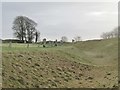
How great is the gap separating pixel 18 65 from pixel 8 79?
3441mm

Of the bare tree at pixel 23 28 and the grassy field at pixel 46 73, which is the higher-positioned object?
the bare tree at pixel 23 28

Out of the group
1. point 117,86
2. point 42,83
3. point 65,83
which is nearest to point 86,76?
point 65,83

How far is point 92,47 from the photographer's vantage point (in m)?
52.8

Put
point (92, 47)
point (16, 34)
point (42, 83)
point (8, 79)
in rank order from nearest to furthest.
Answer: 1. point (8, 79)
2. point (42, 83)
3. point (92, 47)
4. point (16, 34)

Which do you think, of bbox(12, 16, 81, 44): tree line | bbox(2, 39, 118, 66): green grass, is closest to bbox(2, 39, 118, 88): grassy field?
bbox(2, 39, 118, 66): green grass

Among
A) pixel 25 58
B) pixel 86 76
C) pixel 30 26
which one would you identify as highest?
pixel 30 26

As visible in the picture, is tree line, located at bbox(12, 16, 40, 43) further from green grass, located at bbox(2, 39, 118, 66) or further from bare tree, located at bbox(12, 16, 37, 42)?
green grass, located at bbox(2, 39, 118, 66)

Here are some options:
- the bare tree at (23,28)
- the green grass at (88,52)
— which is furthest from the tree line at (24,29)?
the green grass at (88,52)

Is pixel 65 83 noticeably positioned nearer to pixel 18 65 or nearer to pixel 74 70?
pixel 18 65

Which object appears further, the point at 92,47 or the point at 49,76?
the point at 92,47

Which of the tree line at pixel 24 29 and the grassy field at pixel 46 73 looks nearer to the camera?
the grassy field at pixel 46 73

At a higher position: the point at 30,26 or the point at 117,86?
the point at 30,26

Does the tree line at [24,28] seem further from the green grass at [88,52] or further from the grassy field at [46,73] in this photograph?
the grassy field at [46,73]

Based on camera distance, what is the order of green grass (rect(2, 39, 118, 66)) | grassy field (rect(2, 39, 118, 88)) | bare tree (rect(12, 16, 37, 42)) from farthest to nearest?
bare tree (rect(12, 16, 37, 42))
green grass (rect(2, 39, 118, 66))
grassy field (rect(2, 39, 118, 88))
